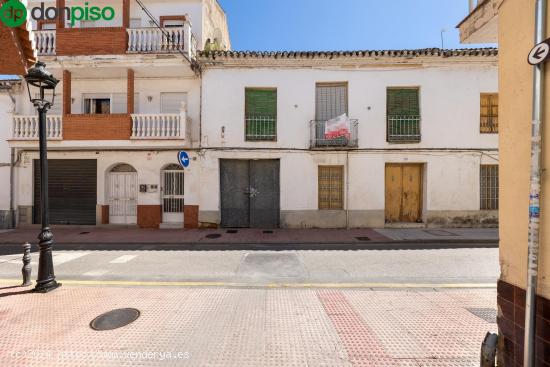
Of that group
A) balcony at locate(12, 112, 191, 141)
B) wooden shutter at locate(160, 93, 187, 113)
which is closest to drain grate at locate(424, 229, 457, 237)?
balcony at locate(12, 112, 191, 141)

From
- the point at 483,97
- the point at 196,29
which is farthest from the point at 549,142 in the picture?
the point at 196,29

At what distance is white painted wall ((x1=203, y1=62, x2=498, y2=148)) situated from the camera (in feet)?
35.2

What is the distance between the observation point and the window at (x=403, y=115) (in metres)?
→ 10.9

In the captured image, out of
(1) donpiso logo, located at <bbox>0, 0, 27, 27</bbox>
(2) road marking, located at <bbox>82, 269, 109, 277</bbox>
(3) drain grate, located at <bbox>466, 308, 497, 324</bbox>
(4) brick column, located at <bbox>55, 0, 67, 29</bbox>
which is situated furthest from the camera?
(4) brick column, located at <bbox>55, 0, 67, 29</bbox>

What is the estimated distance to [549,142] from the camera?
1.96 m

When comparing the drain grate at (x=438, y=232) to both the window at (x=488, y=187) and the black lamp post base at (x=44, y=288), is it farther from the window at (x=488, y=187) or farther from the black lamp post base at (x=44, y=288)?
the black lamp post base at (x=44, y=288)

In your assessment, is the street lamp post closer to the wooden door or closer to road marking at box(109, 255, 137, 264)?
road marking at box(109, 255, 137, 264)

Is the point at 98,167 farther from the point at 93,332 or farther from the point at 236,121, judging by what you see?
the point at 93,332

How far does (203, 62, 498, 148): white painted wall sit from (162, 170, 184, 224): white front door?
2153 mm

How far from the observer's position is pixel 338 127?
34.3 ft

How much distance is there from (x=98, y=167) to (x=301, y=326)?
443 inches

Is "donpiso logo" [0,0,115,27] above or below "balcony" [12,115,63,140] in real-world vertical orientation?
above

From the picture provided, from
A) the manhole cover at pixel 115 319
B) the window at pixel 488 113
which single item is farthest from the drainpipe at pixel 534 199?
the window at pixel 488 113

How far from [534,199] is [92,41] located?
13.0 m
